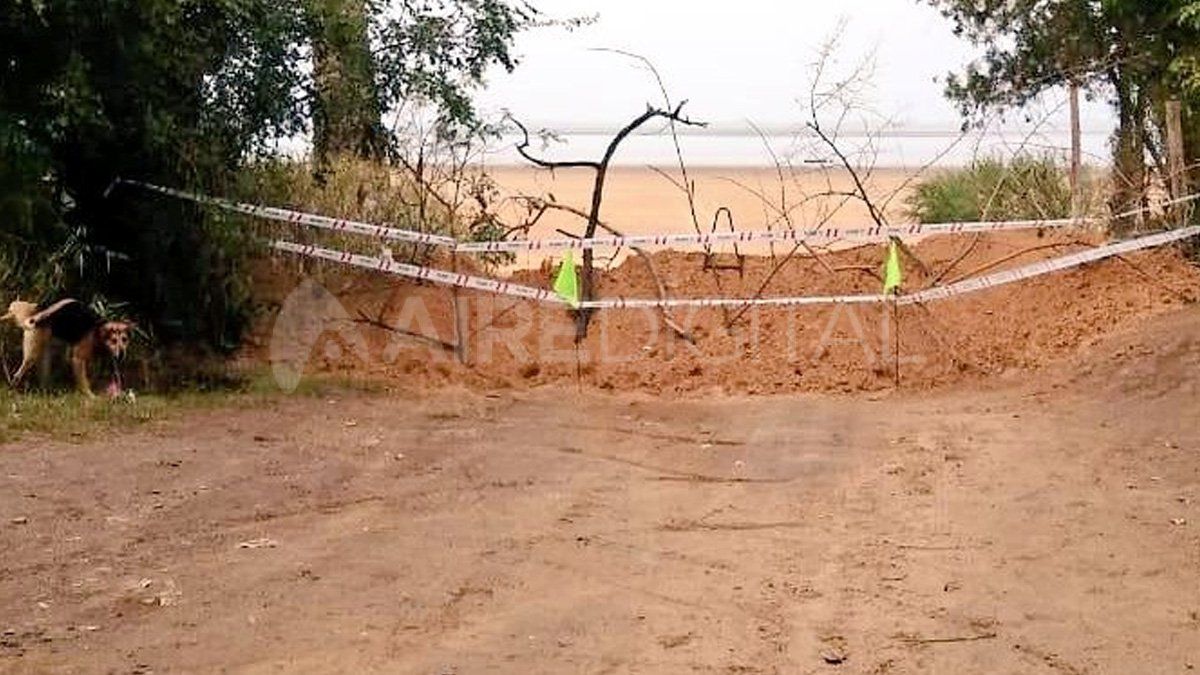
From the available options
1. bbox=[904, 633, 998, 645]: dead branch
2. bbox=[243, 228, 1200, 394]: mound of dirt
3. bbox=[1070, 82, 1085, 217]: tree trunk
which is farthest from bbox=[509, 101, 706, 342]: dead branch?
bbox=[904, 633, 998, 645]: dead branch

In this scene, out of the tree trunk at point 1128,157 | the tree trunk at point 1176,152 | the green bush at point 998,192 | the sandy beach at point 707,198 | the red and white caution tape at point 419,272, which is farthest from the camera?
the green bush at point 998,192

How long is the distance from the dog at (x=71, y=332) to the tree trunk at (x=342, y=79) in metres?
3.33

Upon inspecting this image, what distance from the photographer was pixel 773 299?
45.2 ft

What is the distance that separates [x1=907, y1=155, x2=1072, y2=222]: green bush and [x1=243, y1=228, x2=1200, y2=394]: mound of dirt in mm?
1042

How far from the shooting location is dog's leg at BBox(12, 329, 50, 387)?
441 inches

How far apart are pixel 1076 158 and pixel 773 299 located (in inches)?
139

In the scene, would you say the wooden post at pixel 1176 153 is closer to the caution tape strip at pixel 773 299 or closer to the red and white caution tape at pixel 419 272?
the caution tape strip at pixel 773 299

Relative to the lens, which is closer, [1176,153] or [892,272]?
[892,272]

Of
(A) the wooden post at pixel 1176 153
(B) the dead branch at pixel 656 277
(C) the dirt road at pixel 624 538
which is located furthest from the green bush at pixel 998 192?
(C) the dirt road at pixel 624 538

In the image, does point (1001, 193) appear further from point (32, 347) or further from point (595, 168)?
point (32, 347)

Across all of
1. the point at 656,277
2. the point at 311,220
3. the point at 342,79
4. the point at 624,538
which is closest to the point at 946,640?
the point at 624,538

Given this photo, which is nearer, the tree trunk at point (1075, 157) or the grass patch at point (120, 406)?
the grass patch at point (120, 406)

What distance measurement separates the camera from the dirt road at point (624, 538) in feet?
19.9

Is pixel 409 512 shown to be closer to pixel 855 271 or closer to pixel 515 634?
pixel 515 634
